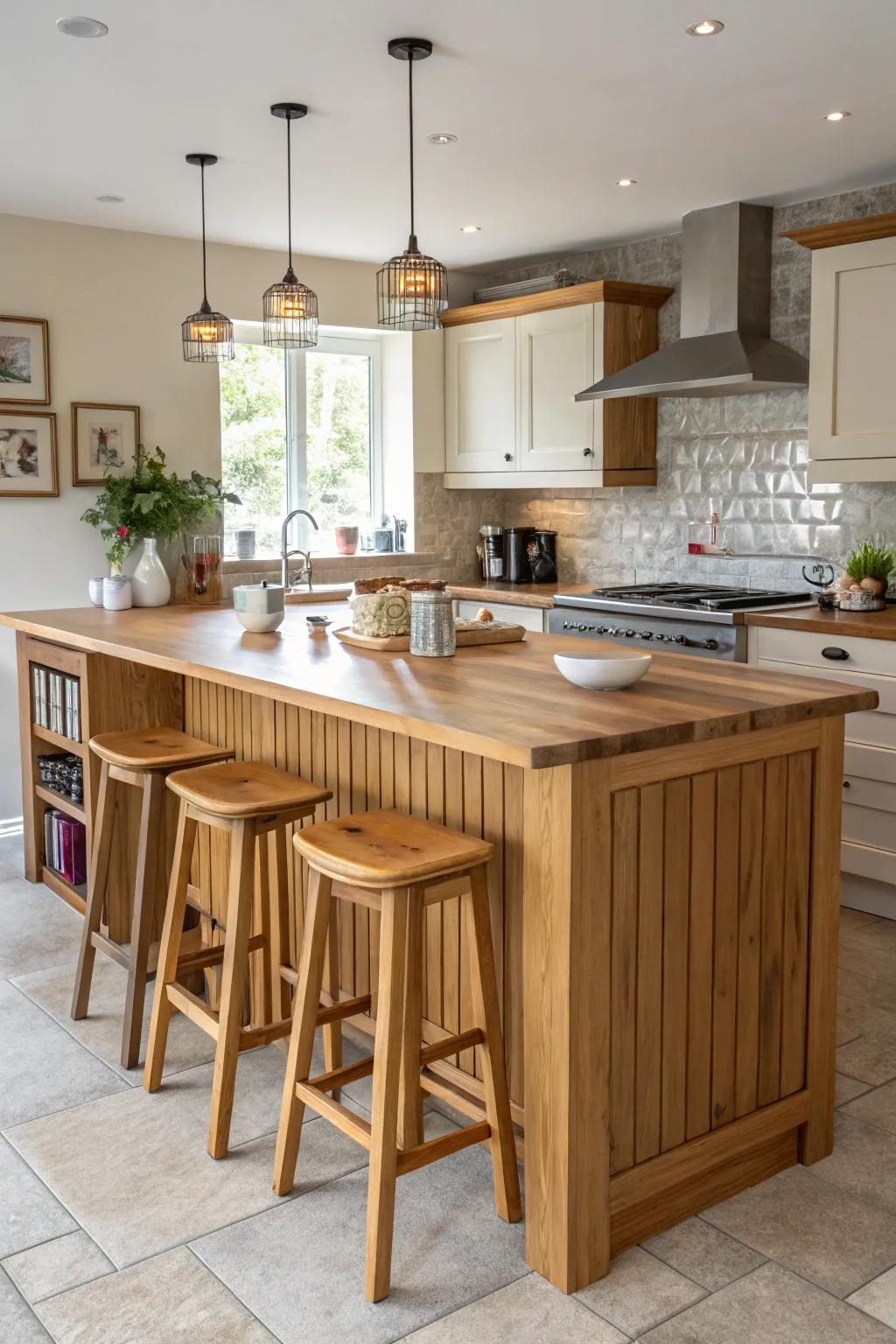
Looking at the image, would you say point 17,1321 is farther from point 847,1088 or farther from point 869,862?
point 869,862

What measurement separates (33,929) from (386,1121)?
7.39ft

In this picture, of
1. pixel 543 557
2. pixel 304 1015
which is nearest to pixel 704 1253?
pixel 304 1015

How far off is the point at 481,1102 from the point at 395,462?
14.4 ft

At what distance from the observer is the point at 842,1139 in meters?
2.65

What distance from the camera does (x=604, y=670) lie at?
250 cm

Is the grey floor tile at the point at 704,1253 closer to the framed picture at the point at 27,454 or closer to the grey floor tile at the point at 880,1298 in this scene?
the grey floor tile at the point at 880,1298

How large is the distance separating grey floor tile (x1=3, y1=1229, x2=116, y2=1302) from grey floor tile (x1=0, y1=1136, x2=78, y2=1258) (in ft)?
0.10

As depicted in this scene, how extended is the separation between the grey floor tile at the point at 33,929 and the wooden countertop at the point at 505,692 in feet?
3.26

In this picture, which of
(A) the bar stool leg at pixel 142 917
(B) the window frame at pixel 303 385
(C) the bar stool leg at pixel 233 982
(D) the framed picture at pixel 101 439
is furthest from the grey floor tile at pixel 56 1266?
(B) the window frame at pixel 303 385

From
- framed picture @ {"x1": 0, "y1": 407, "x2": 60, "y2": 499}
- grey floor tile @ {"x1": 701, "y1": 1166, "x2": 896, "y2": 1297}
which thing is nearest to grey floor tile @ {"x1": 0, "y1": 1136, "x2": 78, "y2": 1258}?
grey floor tile @ {"x1": 701, "y1": 1166, "x2": 896, "y2": 1297}

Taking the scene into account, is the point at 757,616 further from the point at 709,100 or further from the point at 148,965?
the point at 148,965

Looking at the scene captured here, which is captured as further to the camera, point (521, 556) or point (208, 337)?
point (521, 556)

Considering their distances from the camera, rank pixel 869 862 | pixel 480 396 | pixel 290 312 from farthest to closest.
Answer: pixel 480 396 < pixel 869 862 < pixel 290 312

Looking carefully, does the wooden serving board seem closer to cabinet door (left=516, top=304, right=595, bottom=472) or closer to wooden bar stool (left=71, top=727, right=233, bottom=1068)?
wooden bar stool (left=71, top=727, right=233, bottom=1068)
